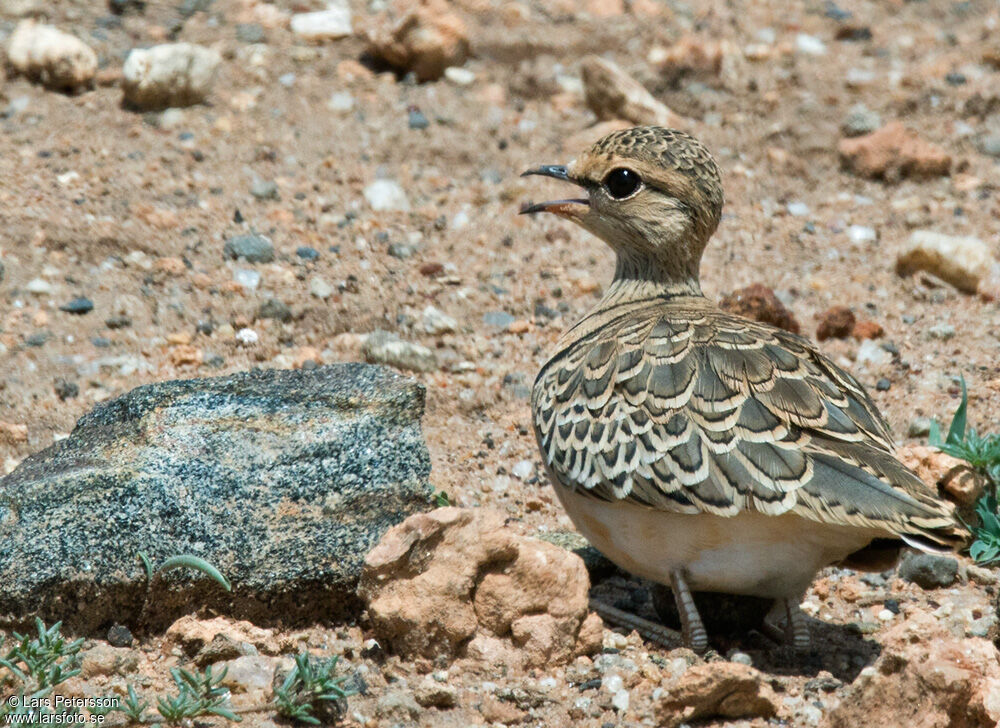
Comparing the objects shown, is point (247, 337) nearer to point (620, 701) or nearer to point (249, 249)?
point (249, 249)

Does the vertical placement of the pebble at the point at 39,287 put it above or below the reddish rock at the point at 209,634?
below

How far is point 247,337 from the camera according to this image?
6.22 metres

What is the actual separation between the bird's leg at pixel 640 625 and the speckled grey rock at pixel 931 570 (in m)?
1.04

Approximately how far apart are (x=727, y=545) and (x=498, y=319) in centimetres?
266

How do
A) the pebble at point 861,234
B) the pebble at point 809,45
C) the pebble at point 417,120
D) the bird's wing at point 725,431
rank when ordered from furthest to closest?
the pebble at point 809,45, the pebble at point 417,120, the pebble at point 861,234, the bird's wing at point 725,431

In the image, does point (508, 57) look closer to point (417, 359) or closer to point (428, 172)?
point (428, 172)

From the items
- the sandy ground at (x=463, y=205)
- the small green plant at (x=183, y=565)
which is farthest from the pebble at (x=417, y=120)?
the small green plant at (x=183, y=565)

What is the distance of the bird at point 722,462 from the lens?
13.2ft

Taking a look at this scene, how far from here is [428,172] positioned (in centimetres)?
777

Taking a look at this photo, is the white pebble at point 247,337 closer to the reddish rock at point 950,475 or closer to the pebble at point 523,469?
the pebble at point 523,469

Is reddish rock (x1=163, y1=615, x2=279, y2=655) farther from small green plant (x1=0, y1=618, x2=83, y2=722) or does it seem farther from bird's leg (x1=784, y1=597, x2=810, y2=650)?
bird's leg (x1=784, y1=597, x2=810, y2=650)

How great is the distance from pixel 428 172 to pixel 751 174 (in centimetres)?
202

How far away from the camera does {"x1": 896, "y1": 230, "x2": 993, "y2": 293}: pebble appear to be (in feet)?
22.7
